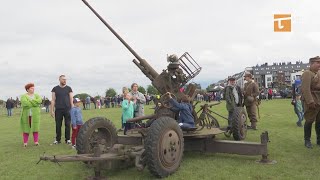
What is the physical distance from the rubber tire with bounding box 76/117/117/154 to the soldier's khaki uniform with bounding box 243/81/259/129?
6728 mm

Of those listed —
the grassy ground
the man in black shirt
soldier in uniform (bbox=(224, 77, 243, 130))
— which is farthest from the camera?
soldier in uniform (bbox=(224, 77, 243, 130))

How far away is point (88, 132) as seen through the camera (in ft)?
21.3

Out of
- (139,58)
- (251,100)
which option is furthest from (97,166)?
(251,100)

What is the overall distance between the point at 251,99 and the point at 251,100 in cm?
3

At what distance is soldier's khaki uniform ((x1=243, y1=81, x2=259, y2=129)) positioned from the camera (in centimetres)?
1258

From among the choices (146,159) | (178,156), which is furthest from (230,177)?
(146,159)

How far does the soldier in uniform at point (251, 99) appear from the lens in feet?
41.3

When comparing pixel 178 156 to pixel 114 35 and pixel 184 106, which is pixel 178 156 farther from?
pixel 114 35

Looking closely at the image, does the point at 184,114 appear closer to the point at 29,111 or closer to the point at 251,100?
the point at 29,111

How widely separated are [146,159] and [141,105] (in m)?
5.21

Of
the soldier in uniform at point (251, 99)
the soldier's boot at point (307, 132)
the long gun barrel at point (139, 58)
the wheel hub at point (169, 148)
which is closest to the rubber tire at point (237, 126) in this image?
the soldier's boot at point (307, 132)

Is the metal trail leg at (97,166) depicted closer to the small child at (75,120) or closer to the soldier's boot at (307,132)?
the small child at (75,120)

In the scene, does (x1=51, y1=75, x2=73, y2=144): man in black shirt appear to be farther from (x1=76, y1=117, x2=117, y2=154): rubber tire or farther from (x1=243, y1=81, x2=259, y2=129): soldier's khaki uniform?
(x1=243, y1=81, x2=259, y2=129): soldier's khaki uniform

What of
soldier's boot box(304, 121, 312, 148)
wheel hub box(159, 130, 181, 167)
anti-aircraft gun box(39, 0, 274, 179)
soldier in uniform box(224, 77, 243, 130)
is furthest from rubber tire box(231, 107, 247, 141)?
wheel hub box(159, 130, 181, 167)
